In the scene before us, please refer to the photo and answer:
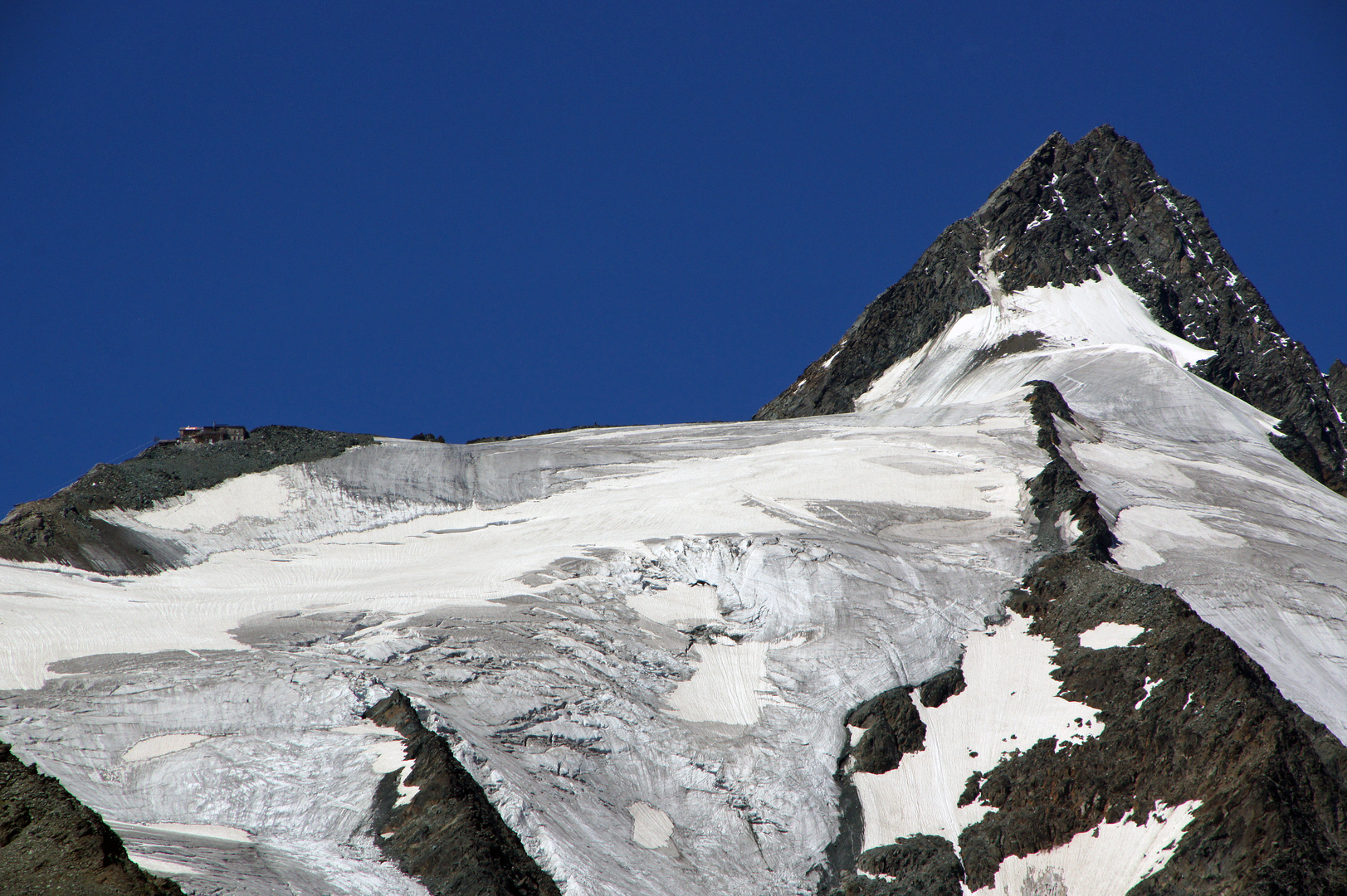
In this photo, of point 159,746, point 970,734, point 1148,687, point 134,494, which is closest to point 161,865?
point 159,746

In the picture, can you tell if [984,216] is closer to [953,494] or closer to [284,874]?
[953,494]

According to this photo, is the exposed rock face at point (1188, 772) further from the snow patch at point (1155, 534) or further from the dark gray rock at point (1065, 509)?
the snow patch at point (1155, 534)

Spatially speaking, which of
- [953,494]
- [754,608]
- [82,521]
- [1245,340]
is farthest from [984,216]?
[82,521]

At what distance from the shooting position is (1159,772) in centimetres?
3102

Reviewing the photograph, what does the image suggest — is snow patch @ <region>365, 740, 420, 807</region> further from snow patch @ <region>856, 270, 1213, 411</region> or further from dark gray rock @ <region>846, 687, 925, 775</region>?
snow patch @ <region>856, 270, 1213, 411</region>

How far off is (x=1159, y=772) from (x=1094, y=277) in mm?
70246

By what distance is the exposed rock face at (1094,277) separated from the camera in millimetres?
89438

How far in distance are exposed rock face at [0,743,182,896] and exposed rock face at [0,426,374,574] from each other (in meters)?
28.8

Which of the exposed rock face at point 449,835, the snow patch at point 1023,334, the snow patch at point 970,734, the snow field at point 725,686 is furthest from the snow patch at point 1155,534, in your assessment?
the exposed rock face at point 449,835

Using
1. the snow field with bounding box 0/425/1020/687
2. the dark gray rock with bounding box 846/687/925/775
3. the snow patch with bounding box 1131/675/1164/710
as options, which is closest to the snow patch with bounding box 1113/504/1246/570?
the snow field with bounding box 0/425/1020/687

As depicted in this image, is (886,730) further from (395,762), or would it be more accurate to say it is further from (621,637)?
(395,762)

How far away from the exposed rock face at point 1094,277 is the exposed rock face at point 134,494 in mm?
43251

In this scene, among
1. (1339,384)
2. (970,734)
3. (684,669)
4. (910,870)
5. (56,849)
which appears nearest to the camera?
(56,849)

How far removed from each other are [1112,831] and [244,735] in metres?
20.6
